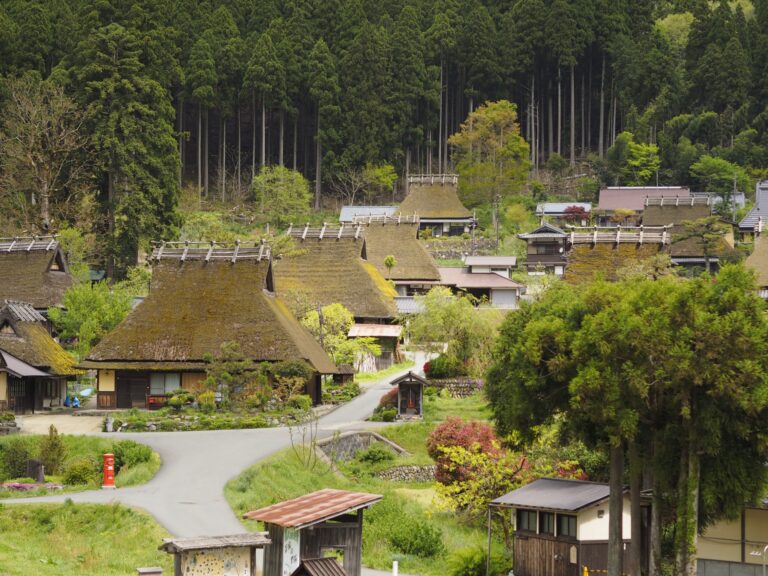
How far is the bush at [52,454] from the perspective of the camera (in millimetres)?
36094

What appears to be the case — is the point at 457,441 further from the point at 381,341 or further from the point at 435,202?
the point at 435,202

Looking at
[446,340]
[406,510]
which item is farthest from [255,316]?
[406,510]

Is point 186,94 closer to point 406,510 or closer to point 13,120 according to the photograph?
point 13,120

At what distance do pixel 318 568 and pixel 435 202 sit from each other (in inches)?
2275

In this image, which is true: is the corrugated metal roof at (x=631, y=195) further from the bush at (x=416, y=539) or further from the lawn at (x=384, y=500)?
the bush at (x=416, y=539)

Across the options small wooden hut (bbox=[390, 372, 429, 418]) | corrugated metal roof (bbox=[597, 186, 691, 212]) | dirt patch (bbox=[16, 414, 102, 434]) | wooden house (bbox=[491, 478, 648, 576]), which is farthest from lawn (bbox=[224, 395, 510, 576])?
corrugated metal roof (bbox=[597, 186, 691, 212])

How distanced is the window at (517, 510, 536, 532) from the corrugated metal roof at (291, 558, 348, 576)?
6008 mm

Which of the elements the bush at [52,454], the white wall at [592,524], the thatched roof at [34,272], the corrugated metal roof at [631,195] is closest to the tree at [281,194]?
the corrugated metal roof at [631,195]

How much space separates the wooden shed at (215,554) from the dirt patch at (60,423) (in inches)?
756

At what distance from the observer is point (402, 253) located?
68188 mm

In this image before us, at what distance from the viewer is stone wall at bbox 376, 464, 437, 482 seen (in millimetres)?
38156

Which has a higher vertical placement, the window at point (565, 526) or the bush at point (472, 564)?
the window at point (565, 526)

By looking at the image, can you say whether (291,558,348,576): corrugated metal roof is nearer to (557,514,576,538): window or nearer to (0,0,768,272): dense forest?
(557,514,576,538): window

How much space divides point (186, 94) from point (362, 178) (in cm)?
1151
